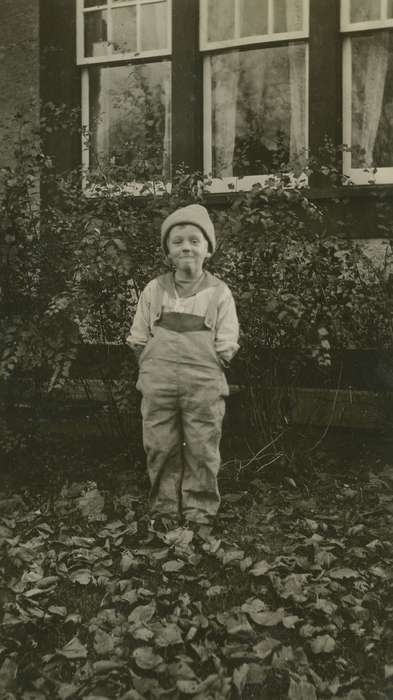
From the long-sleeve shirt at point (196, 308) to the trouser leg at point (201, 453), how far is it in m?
0.27

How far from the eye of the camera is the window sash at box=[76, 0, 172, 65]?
6.83 metres

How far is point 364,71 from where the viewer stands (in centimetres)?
623

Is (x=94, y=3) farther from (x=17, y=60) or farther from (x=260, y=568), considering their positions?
(x=260, y=568)

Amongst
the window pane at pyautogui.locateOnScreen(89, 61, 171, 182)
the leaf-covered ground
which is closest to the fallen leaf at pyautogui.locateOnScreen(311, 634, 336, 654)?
the leaf-covered ground

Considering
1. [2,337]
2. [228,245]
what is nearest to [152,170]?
[228,245]

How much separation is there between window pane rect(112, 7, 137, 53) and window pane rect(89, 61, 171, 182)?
0.18 metres

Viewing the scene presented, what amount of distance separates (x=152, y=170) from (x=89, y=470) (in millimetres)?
2053

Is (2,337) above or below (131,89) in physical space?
below

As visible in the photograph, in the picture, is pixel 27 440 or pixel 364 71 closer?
pixel 27 440

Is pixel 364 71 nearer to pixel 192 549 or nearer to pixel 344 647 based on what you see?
pixel 192 549

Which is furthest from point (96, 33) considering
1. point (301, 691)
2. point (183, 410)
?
point (301, 691)

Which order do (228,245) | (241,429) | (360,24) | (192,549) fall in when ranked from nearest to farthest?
(192,549)
(228,245)
(241,429)
(360,24)

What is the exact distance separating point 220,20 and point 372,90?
1427 mm

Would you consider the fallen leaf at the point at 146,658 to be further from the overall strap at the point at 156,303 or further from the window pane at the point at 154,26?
the window pane at the point at 154,26
